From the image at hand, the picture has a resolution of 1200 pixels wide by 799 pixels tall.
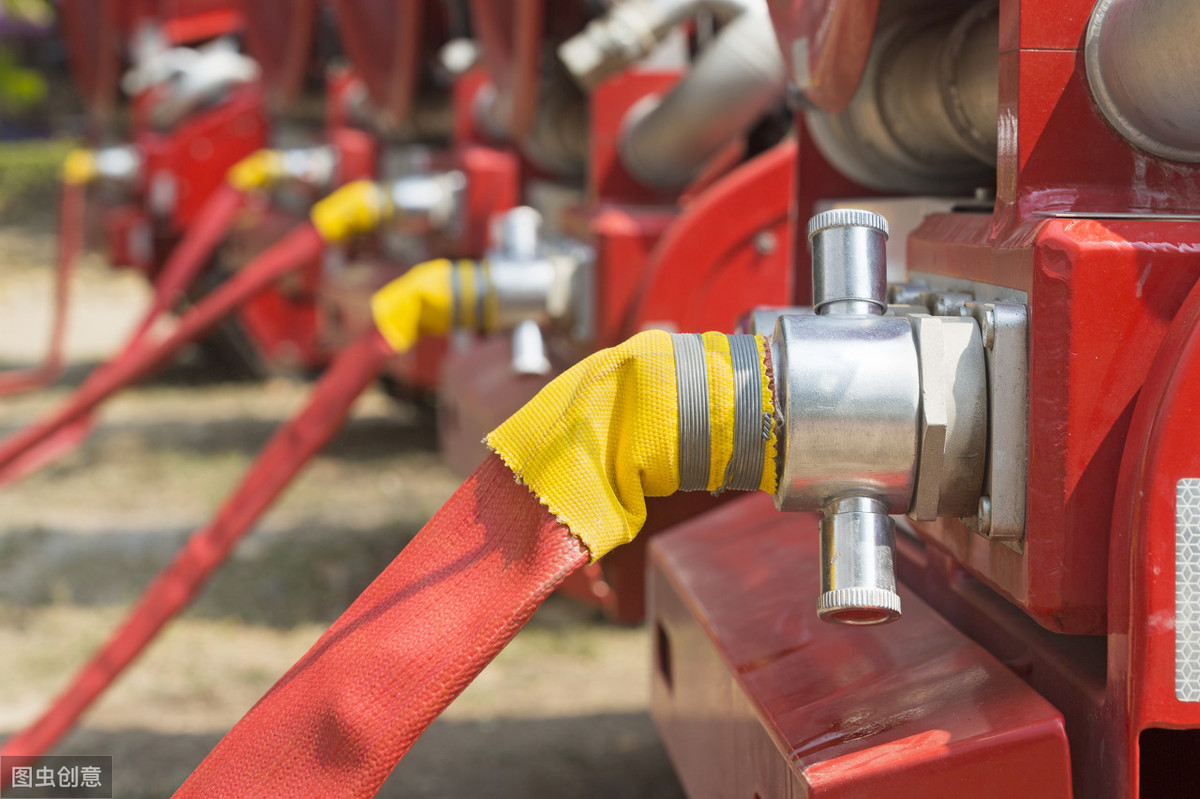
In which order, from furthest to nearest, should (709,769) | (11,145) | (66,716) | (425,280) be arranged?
(11,145) < (425,280) < (66,716) < (709,769)

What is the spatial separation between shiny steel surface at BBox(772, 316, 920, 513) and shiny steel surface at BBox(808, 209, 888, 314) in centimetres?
2

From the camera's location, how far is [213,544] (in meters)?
1.89

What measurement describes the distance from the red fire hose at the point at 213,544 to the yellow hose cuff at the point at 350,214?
2.12 ft

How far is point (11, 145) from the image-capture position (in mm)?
11320

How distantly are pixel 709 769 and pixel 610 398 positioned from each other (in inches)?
17.1

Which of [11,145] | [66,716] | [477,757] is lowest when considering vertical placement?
[11,145]

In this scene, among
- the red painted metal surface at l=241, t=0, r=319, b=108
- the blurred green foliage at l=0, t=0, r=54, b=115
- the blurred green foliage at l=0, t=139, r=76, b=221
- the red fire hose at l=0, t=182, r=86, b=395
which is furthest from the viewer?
the blurred green foliage at l=0, t=0, r=54, b=115

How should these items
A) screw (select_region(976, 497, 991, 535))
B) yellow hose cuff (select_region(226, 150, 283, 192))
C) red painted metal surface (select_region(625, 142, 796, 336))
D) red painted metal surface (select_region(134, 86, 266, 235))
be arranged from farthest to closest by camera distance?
1. red painted metal surface (select_region(134, 86, 266, 235))
2. yellow hose cuff (select_region(226, 150, 283, 192))
3. red painted metal surface (select_region(625, 142, 796, 336))
4. screw (select_region(976, 497, 991, 535))

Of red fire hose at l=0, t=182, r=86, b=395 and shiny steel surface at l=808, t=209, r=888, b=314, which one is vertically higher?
shiny steel surface at l=808, t=209, r=888, b=314

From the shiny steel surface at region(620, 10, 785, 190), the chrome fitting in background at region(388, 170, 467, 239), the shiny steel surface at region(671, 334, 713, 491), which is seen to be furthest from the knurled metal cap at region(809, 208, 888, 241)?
the chrome fitting in background at region(388, 170, 467, 239)

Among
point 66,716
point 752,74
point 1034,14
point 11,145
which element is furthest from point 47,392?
point 11,145

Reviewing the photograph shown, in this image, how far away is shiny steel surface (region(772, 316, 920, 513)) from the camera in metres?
0.76

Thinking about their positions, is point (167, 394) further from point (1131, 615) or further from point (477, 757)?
point (1131, 615)

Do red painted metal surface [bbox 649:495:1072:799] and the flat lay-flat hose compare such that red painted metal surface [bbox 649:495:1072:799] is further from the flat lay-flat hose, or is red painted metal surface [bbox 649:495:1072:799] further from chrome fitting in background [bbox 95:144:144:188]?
chrome fitting in background [bbox 95:144:144:188]
